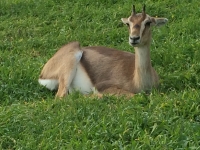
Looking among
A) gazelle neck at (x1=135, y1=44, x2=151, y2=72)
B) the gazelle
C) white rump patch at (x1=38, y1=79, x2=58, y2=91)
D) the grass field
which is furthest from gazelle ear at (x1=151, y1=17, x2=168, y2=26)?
white rump patch at (x1=38, y1=79, x2=58, y2=91)

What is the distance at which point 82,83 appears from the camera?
754 cm

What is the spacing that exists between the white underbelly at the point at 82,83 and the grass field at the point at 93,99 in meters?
0.42

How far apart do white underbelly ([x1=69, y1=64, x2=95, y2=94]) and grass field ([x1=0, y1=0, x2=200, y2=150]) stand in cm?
42

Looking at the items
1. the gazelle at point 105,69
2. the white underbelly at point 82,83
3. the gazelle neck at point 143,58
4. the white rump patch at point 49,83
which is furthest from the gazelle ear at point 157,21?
the white rump patch at point 49,83

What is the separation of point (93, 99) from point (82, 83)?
1249 mm

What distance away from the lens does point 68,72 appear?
7543 mm

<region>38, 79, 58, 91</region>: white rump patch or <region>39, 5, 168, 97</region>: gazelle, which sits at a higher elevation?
<region>39, 5, 168, 97</region>: gazelle

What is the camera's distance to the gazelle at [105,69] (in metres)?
7.04

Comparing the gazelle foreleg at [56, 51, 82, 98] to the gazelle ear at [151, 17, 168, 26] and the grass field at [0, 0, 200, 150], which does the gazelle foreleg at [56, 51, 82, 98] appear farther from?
the gazelle ear at [151, 17, 168, 26]

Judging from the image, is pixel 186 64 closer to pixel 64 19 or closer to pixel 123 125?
pixel 123 125

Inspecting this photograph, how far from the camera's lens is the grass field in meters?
5.19

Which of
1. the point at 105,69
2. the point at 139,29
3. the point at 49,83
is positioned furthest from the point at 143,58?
the point at 49,83

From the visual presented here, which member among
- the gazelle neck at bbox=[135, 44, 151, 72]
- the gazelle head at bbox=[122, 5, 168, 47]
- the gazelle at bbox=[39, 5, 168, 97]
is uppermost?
the gazelle head at bbox=[122, 5, 168, 47]

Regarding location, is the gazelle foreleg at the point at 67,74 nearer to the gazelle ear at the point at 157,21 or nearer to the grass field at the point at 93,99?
the grass field at the point at 93,99
